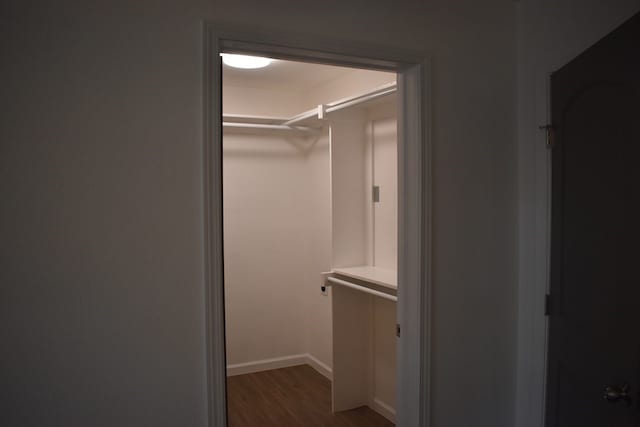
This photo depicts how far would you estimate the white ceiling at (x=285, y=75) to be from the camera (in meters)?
3.53

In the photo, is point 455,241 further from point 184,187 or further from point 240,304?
point 240,304

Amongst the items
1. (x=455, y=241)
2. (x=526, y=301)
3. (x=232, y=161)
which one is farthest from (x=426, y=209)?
(x=232, y=161)

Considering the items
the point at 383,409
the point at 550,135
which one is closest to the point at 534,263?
the point at 550,135

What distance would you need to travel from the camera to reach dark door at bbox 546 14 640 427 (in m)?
1.51

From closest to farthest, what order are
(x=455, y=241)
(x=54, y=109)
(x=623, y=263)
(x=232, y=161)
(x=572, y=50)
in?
1. (x=54, y=109)
2. (x=623, y=263)
3. (x=572, y=50)
4. (x=455, y=241)
5. (x=232, y=161)

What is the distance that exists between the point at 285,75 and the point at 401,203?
213 cm

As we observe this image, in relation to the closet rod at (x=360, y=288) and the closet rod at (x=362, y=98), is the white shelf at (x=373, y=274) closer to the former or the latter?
the closet rod at (x=360, y=288)

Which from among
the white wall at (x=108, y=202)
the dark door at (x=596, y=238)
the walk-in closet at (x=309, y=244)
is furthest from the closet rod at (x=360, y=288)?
the white wall at (x=108, y=202)

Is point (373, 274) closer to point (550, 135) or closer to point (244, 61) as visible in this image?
point (550, 135)

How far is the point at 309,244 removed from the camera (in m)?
4.36

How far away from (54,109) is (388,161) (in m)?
2.20

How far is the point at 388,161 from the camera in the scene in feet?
10.5

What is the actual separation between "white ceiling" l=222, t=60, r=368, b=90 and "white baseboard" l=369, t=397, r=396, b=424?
2.49m

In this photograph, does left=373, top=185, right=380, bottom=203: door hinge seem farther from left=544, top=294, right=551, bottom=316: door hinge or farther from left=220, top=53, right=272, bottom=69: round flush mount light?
left=544, top=294, right=551, bottom=316: door hinge
